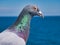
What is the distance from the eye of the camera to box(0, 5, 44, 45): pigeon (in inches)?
104

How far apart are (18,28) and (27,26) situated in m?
0.12

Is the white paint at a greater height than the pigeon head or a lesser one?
lesser

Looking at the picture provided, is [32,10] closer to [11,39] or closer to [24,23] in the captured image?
[24,23]

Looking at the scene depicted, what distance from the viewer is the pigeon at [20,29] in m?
2.65

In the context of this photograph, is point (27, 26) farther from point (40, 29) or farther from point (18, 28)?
point (40, 29)

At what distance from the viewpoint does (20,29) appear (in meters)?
2.73

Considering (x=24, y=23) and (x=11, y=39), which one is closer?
(x=11, y=39)

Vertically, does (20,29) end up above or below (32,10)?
below

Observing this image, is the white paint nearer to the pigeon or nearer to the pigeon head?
the pigeon

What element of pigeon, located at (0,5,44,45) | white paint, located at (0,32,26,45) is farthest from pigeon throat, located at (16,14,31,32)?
white paint, located at (0,32,26,45)

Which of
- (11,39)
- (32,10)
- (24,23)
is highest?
(32,10)

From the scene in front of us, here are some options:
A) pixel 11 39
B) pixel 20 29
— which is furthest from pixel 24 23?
pixel 11 39

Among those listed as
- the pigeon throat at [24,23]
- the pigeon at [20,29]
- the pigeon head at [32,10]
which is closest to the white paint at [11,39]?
the pigeon at [20,29]

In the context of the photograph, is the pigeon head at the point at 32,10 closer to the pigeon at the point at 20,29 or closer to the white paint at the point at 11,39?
the pigeon at the point at 20,29
